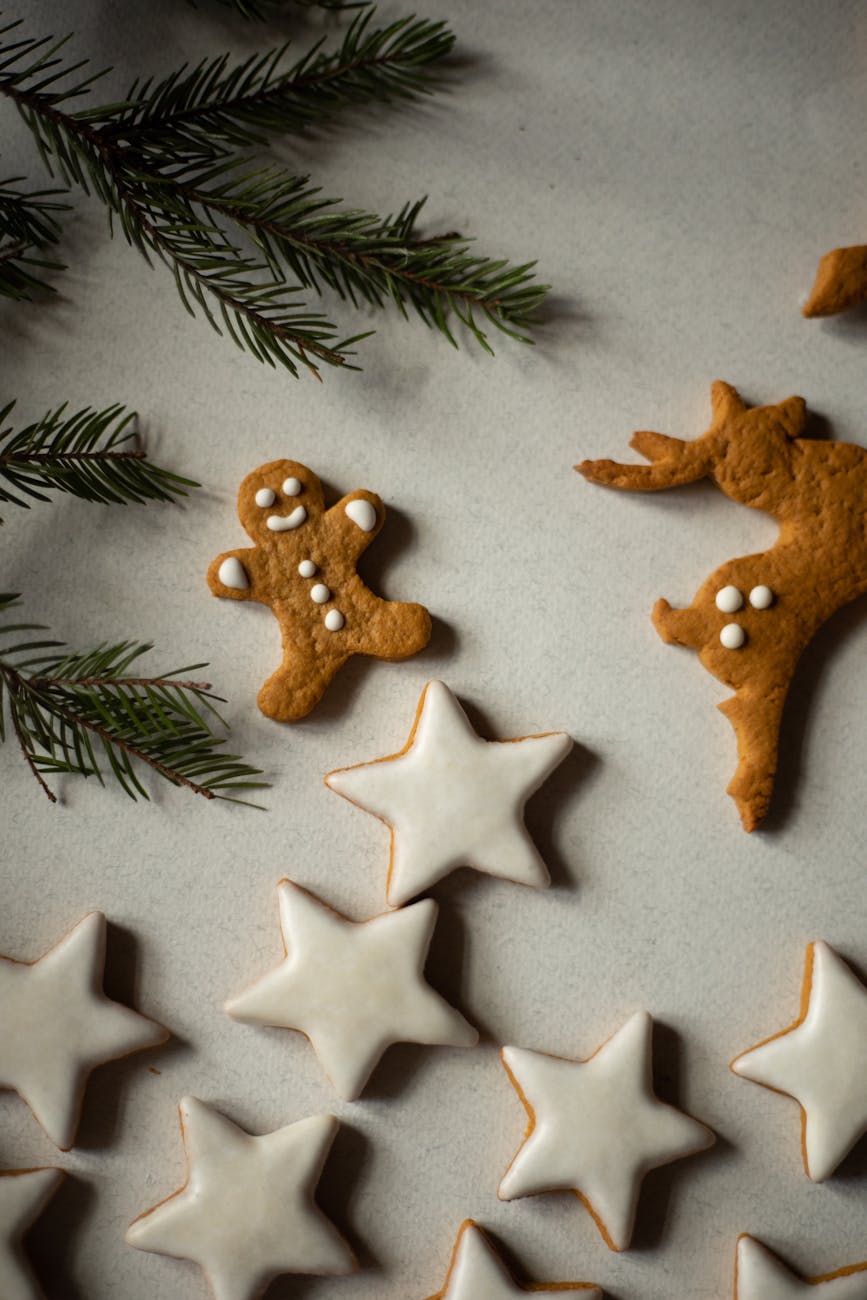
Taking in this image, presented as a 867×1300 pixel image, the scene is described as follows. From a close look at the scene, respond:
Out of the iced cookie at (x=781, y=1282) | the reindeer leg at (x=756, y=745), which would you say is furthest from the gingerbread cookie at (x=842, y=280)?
the iced cookie at (x=781, y=1282)

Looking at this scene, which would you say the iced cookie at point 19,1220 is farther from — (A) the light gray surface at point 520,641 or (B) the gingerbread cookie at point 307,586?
(B) the gingerbread cookie at point 307,586

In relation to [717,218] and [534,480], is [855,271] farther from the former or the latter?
[534,480]

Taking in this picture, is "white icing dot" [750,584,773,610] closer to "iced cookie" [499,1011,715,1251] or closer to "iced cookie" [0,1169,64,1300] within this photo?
"iced cookie" [499,1011,715,1251]

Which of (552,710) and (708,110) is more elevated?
(708,110)

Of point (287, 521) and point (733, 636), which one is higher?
point (287, 521)

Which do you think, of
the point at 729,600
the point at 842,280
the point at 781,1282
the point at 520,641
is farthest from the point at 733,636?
the point at 781,1282

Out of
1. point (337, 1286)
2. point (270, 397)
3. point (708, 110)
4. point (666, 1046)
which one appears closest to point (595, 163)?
point (708, 110)

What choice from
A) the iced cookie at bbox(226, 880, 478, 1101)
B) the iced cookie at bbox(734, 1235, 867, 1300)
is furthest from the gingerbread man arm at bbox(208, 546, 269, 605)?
the iced cookie at bbox(734, 1235, 867, 1300)

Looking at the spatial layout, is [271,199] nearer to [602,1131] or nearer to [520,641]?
[520,641]
